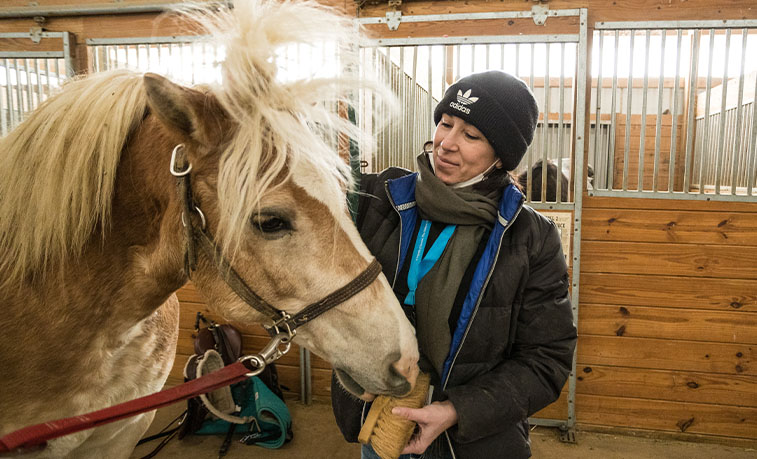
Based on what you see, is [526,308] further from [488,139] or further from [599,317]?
[599,317]

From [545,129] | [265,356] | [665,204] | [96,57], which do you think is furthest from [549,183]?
[96,57]

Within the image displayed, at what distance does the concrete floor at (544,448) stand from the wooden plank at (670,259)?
0.94 m

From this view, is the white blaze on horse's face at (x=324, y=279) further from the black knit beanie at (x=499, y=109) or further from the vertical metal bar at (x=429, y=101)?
the vertical metal bar at (x=429, y=101)

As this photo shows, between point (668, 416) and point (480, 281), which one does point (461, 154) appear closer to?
point (480, 281)

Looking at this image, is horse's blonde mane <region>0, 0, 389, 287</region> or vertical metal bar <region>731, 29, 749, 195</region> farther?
vertical metal bar <region>731, 29, 749, 195</region>

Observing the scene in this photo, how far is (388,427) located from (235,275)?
0.45 metres


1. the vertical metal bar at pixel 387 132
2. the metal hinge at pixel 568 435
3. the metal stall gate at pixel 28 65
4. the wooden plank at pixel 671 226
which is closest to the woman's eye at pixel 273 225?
the vertical metal bar at pixel 387 132

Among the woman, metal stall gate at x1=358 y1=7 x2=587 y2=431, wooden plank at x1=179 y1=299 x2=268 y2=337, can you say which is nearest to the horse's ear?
the woman

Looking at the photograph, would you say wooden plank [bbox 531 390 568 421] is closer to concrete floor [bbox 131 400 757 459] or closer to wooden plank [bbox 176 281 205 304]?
concrete floor [bbox 131 400 757 459]

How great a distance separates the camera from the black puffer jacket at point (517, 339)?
1.07 metres

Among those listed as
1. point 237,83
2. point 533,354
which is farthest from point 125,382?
point 533,354

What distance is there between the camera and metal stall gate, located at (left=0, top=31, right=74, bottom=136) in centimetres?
268

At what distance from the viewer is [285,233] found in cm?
86

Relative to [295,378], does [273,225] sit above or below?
above
